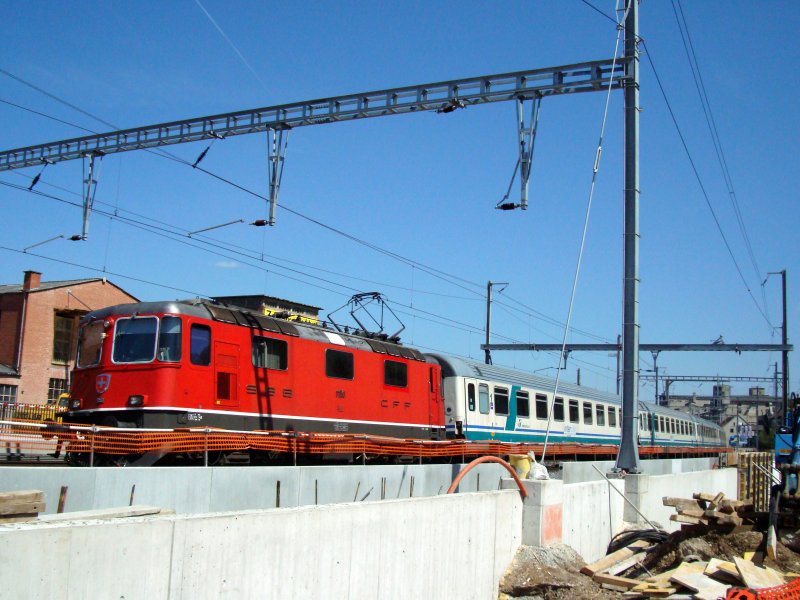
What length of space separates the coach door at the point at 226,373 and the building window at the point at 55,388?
25690 millimetres

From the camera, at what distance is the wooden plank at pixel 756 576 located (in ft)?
33.5

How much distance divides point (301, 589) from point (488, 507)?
12.3 feet

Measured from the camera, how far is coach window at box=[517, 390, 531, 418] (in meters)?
27.7

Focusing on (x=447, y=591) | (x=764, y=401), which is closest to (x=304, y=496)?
(x=447, y=591)

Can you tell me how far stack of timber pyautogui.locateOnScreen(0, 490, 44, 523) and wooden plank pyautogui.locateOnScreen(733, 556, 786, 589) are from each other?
8.45 meters

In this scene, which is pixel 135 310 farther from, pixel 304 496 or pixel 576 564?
pixel 576 564

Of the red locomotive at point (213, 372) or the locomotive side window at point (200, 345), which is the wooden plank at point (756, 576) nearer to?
the red locomotive at point (213, 372)

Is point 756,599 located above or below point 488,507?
below

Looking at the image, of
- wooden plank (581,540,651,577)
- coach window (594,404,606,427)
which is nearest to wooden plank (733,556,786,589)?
wooden plank (581,540,651,577)

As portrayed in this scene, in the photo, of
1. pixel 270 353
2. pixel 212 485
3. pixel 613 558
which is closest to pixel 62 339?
pixel 270 353

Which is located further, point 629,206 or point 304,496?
point 629,206

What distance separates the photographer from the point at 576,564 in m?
11.6

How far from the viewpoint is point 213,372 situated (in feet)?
51.8

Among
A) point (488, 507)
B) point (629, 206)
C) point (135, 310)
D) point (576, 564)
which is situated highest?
point (629, 206)
